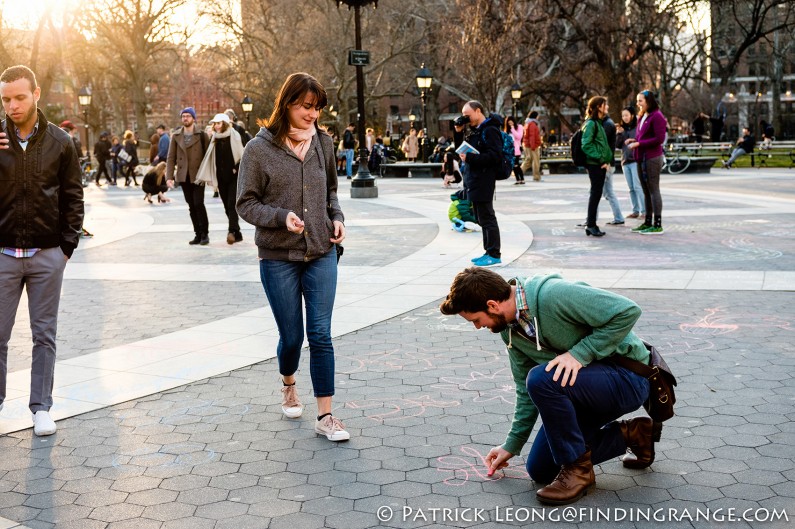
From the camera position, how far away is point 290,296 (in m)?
4.49

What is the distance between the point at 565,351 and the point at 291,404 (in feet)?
→ 6.03

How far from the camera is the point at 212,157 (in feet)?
38.3

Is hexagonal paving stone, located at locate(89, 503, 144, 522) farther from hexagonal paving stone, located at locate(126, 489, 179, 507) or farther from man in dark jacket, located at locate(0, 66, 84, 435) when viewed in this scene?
man in dark jacket, located at locate(0, 66, 84, 435)

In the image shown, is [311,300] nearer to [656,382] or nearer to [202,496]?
[202,496]

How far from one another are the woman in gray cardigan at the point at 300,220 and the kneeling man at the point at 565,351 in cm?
112

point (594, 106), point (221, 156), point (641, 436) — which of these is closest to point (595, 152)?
point (594, 106)

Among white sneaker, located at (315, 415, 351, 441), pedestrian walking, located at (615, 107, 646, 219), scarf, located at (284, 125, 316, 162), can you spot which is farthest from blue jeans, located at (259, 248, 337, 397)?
pedestrian walking, located at (615, 107, 646, 219)

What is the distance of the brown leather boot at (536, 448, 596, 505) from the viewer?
3.50 metres

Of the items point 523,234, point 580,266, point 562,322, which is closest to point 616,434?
point 562,322

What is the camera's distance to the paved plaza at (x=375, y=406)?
141 inches

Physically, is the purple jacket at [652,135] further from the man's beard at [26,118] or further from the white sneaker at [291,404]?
the man's beard at [26,118]

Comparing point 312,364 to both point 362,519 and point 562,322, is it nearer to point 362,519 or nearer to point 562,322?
point 362,519

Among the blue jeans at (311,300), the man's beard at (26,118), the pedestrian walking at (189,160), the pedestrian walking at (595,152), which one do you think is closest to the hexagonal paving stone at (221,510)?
the blue jeans at (311,300)

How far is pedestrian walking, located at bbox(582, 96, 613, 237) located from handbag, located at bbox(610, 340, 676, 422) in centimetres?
820
